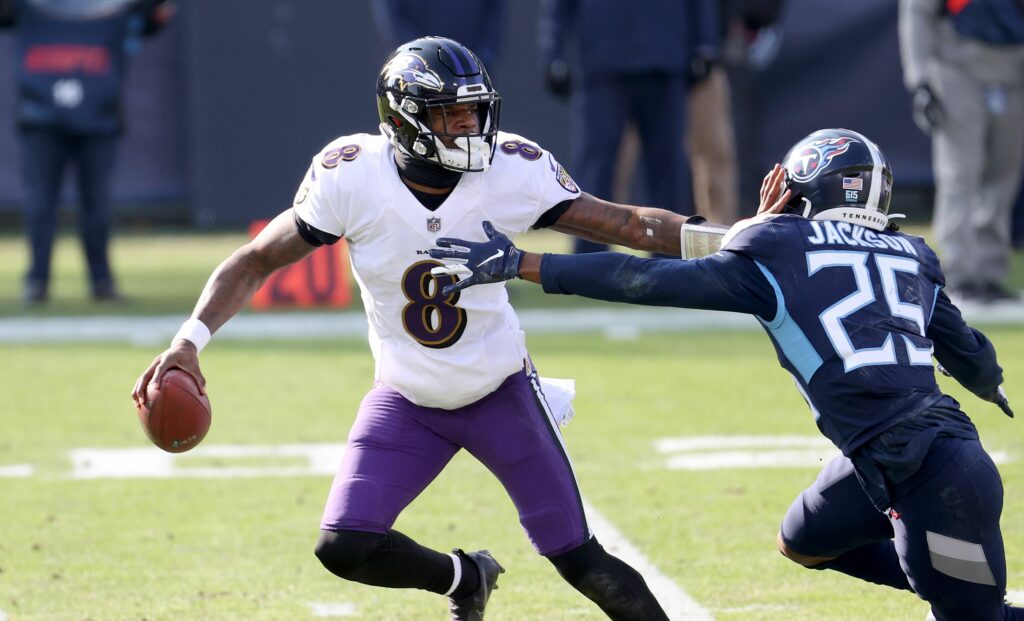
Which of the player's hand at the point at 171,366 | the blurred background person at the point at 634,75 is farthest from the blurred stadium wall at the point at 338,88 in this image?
the player's hand at the point at 171,366

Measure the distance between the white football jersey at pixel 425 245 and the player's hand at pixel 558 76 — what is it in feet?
17.8

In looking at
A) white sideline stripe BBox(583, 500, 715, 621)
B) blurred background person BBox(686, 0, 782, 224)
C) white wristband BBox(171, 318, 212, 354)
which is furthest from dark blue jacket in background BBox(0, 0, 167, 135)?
white wristband BBox(171, 318, 212, 354)

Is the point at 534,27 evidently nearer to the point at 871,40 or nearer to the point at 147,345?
the point at 871,40

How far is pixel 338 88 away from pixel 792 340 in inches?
438

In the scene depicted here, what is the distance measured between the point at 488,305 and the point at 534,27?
34.2 ft

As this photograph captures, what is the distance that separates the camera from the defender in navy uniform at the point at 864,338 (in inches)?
136

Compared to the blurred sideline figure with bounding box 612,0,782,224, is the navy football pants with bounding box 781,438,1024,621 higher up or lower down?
higher up

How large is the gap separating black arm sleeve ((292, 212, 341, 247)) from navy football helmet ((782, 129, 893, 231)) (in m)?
1.16

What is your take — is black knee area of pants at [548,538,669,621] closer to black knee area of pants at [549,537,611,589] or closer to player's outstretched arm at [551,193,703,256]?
black knee area of pants at [549,537,611,589]

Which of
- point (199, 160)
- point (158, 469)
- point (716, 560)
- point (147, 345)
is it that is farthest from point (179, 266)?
point (716, 560)

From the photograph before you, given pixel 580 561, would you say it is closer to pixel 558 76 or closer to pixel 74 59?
pixel 558 76

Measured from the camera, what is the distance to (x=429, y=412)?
13.2ft

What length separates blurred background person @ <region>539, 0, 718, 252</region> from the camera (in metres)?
9.22

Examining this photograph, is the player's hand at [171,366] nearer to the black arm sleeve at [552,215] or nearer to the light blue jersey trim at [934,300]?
the black arm sleeve at [552,215]
